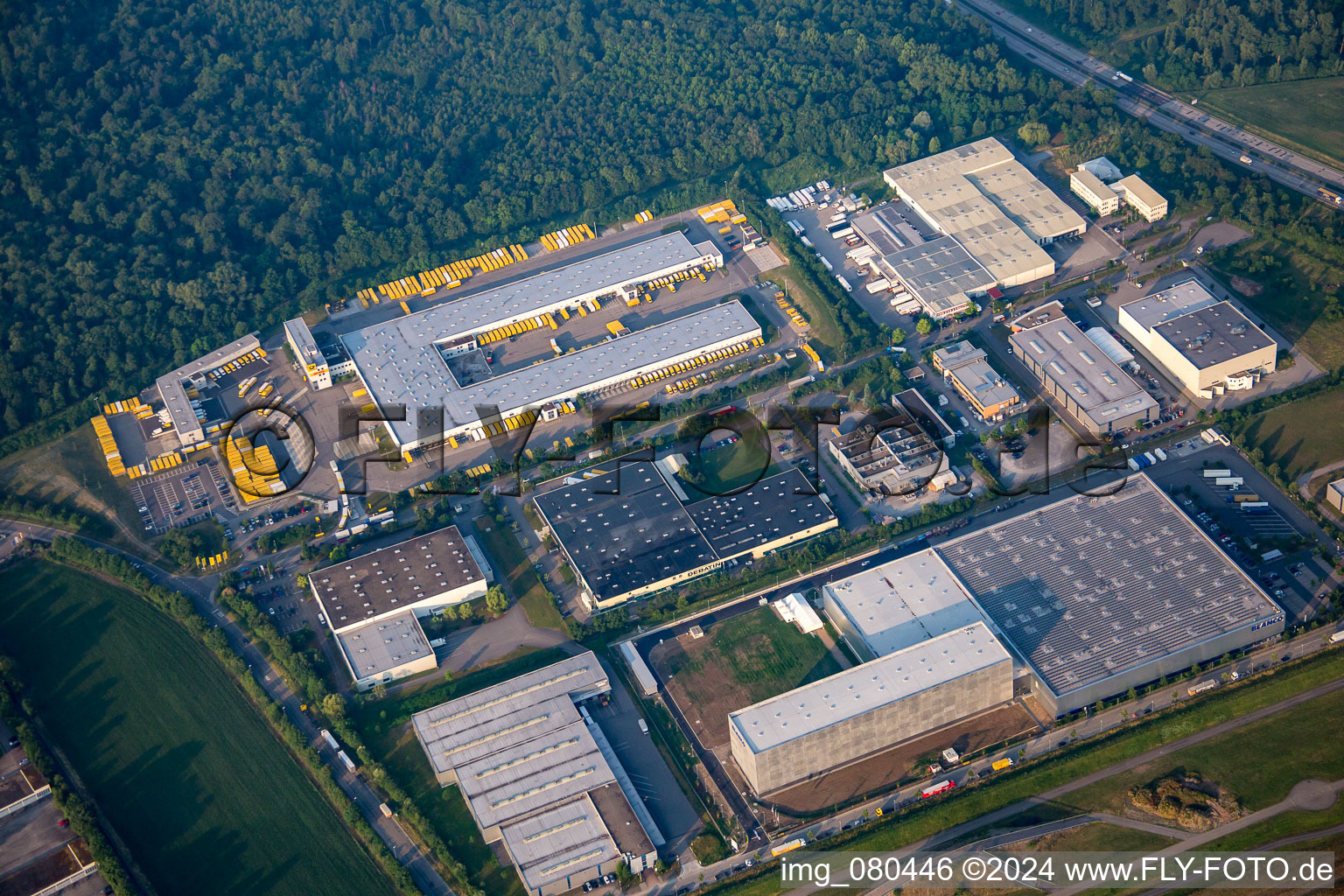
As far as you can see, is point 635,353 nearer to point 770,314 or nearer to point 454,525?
point 770,314

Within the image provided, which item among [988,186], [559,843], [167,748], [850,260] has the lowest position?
[559,843]

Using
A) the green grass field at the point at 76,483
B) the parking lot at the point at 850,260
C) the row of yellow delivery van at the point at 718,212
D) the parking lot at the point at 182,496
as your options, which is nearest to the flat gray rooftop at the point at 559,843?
the parking lot at the point at 182,496

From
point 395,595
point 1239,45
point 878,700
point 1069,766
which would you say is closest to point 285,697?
point 395,595

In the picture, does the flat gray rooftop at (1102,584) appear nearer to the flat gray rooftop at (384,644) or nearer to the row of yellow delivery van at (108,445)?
the flat gray rooftop at (384,644)

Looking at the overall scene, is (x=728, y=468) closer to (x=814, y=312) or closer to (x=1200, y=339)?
(x=814, y=312)

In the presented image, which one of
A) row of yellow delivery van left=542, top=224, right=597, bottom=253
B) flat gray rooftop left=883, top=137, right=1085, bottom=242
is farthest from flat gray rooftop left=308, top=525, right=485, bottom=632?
flat gray rooftop left=883, top=137, right=1085, bottom=242

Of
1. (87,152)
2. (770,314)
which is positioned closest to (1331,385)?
(770,314)

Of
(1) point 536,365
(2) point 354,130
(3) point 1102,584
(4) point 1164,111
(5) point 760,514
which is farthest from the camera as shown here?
(4) point 1164,111
